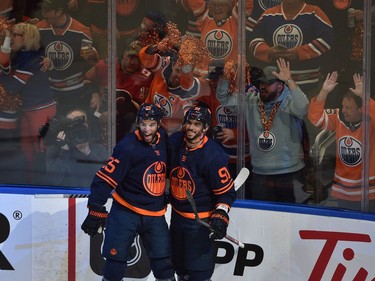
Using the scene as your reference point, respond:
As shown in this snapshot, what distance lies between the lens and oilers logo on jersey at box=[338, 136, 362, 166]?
4.95 m

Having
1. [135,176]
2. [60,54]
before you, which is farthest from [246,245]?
[60,54]

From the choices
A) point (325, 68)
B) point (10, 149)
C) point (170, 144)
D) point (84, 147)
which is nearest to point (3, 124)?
point (10, 149)

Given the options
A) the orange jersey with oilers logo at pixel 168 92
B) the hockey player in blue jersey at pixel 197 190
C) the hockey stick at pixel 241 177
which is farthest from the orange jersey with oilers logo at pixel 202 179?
the orange jersey with oilers logo at pixel 168 92

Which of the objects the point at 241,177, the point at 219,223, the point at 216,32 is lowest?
the point at 219,223

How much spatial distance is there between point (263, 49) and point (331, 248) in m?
1.31

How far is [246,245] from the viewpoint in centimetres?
514

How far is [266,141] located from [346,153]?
525 millimetres

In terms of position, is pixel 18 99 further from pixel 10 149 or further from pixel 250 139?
pixel 250 139

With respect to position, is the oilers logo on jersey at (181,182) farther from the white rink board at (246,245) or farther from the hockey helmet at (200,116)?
the white rink board at (246,245)

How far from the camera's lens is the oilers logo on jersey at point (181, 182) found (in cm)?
466

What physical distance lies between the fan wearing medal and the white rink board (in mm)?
214

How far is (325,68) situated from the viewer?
4.98 metres

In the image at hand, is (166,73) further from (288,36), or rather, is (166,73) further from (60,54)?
(288,36)

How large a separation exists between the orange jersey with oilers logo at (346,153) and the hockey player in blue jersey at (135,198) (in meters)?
1.02
